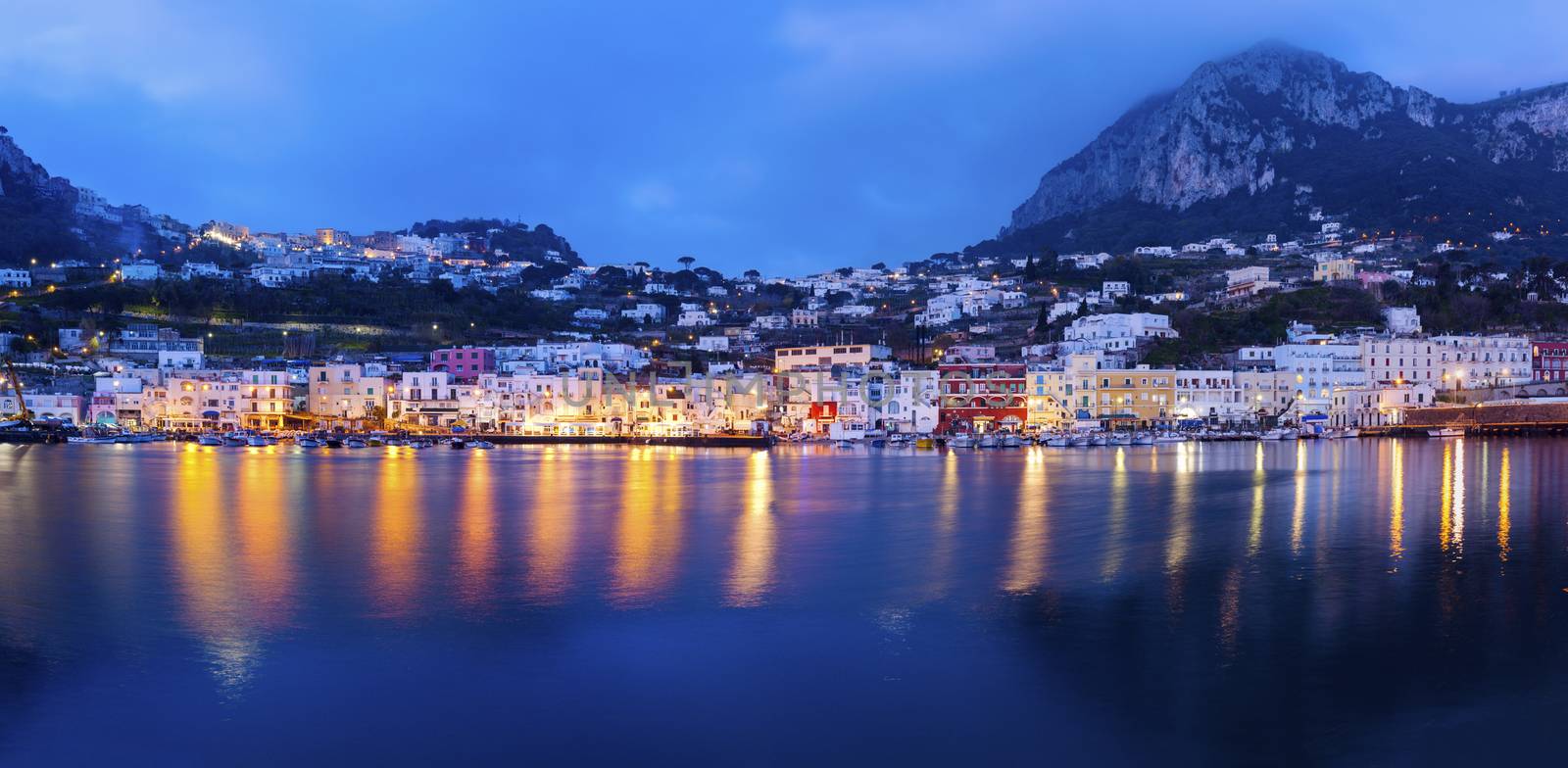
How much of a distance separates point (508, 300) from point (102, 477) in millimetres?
48219

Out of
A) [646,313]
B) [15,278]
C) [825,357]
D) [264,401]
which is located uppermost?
[15,278]

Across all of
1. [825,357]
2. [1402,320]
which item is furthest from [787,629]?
[1402,320]

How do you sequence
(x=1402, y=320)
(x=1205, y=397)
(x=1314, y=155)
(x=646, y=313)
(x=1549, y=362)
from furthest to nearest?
(x=1314, y=155), (x=646, y=313), (x=1402, y=320), (x=1549, y=362), (x=1205, y=397)

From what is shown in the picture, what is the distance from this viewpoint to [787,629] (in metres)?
11.1

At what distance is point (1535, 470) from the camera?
26.4 meters

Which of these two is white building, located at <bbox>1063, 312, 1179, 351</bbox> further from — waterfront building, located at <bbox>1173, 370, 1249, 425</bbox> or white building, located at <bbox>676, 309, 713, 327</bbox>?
white building, located at <bbox>676, 309, 713, 327</bbox>

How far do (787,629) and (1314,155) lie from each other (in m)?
92.7

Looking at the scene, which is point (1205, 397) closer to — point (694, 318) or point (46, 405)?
point (694, 318)

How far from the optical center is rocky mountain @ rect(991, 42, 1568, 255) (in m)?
84.1

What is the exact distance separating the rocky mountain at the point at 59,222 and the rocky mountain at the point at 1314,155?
2882 inches

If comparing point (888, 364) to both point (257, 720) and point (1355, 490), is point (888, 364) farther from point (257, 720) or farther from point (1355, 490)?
point (257, 720)

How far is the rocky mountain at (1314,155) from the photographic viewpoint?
276ft

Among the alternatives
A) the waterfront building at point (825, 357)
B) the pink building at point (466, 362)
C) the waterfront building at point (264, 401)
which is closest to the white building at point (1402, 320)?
the waterfront building at point (825, 357)

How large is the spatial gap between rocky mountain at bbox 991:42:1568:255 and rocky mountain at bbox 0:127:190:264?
73.2 m
